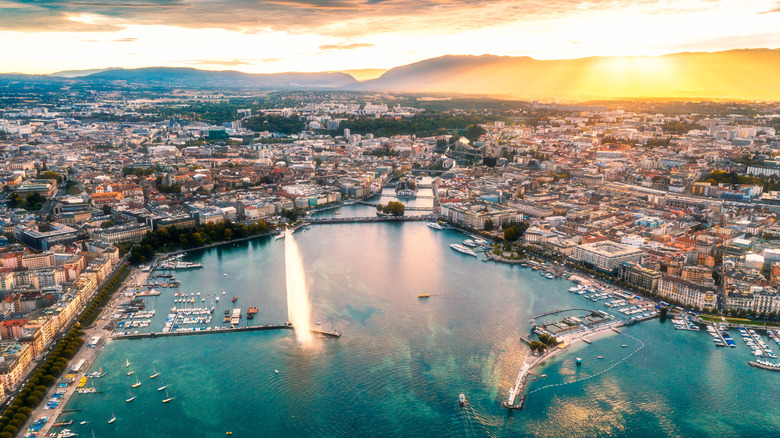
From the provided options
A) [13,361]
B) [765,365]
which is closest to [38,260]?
[13,361]

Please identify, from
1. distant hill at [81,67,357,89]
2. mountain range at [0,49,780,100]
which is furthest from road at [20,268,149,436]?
distant hill at [81,67,357,89]

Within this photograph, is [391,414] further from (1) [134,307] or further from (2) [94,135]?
(2) [94,135]

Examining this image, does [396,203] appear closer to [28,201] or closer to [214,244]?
[214,244]

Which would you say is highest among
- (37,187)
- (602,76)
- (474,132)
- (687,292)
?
(602,76)

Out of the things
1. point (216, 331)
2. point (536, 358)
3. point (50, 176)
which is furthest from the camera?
point (50, 176)

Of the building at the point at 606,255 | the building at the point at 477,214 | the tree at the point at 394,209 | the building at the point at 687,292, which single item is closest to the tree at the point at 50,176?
the tree at the point at 394,209

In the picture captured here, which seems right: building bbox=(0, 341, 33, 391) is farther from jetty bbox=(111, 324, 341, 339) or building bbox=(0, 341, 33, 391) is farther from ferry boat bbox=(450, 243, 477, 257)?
ferry boat bbox=(450, 243, 477, 257)
